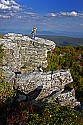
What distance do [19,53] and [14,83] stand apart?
203 inches

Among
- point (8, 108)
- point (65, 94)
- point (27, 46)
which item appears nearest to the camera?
point (8, 108)

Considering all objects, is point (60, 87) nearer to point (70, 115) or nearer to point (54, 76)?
point (54, 76)

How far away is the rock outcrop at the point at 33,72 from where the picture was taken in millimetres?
17781

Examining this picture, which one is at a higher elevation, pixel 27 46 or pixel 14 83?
pixel 27 46

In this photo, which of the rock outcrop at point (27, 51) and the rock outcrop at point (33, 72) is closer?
the rock outcrop at point (33, 72)

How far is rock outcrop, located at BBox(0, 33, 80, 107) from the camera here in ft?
58.3

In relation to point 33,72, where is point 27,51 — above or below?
above

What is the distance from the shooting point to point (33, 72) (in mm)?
19281

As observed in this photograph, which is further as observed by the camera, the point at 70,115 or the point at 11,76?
the point at 11,76

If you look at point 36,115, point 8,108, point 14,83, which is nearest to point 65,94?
point 14,83

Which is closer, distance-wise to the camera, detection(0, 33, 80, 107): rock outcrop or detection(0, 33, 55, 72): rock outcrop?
detection(0, 33, 80, 107): rock outcrop

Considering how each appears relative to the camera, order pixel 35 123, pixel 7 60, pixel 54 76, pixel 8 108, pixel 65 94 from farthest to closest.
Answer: pixel 7 60 < pixel 54 76 < pixel 65 94 < pixel 8 108 < pixel 35 123

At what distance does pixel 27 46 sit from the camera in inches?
909

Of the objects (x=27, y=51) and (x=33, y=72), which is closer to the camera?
(x=33, y=72)
